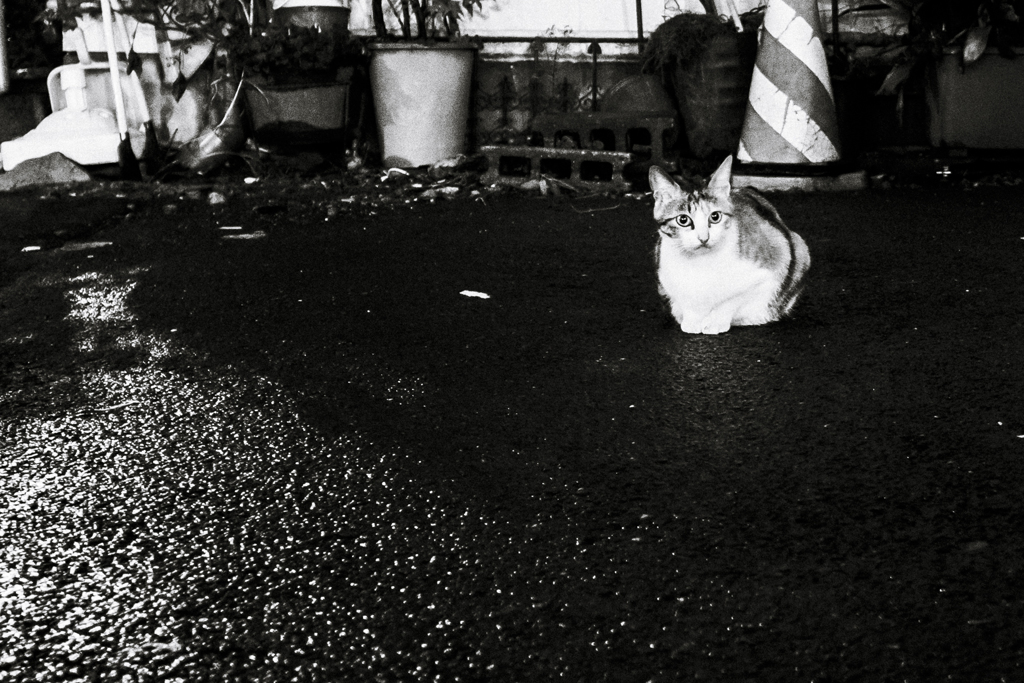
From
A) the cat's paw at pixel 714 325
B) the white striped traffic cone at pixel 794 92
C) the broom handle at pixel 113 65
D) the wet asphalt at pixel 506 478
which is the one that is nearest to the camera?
the wet asphalt at pixel 506 478

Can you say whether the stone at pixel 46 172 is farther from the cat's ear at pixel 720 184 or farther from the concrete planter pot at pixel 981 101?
the concrete planter pot at pixel 981 101

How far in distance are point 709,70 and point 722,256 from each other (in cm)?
385

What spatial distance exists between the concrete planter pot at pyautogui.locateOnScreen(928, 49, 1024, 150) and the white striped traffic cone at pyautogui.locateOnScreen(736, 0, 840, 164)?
100 cm

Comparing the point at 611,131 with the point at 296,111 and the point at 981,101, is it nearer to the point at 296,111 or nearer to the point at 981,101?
the point at 296,111

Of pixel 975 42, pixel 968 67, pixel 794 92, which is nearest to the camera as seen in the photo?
pixel 794 92

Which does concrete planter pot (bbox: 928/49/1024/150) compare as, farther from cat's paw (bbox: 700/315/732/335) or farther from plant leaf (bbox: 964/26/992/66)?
cat's paw (bbox: 700/315/732/335)

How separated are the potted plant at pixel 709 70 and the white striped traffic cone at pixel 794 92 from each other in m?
0.58

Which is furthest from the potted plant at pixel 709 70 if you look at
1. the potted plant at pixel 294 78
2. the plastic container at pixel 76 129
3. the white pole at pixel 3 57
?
the white pole at pixel 3 57

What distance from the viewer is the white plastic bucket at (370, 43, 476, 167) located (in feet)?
21.4

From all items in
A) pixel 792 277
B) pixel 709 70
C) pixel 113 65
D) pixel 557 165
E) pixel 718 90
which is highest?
pixel 113 65

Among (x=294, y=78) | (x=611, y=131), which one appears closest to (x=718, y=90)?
(x=611, y=131)

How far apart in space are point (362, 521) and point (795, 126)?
4.34 meters

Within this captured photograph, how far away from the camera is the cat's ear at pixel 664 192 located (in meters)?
2.67

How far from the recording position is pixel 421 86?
6562 mm
